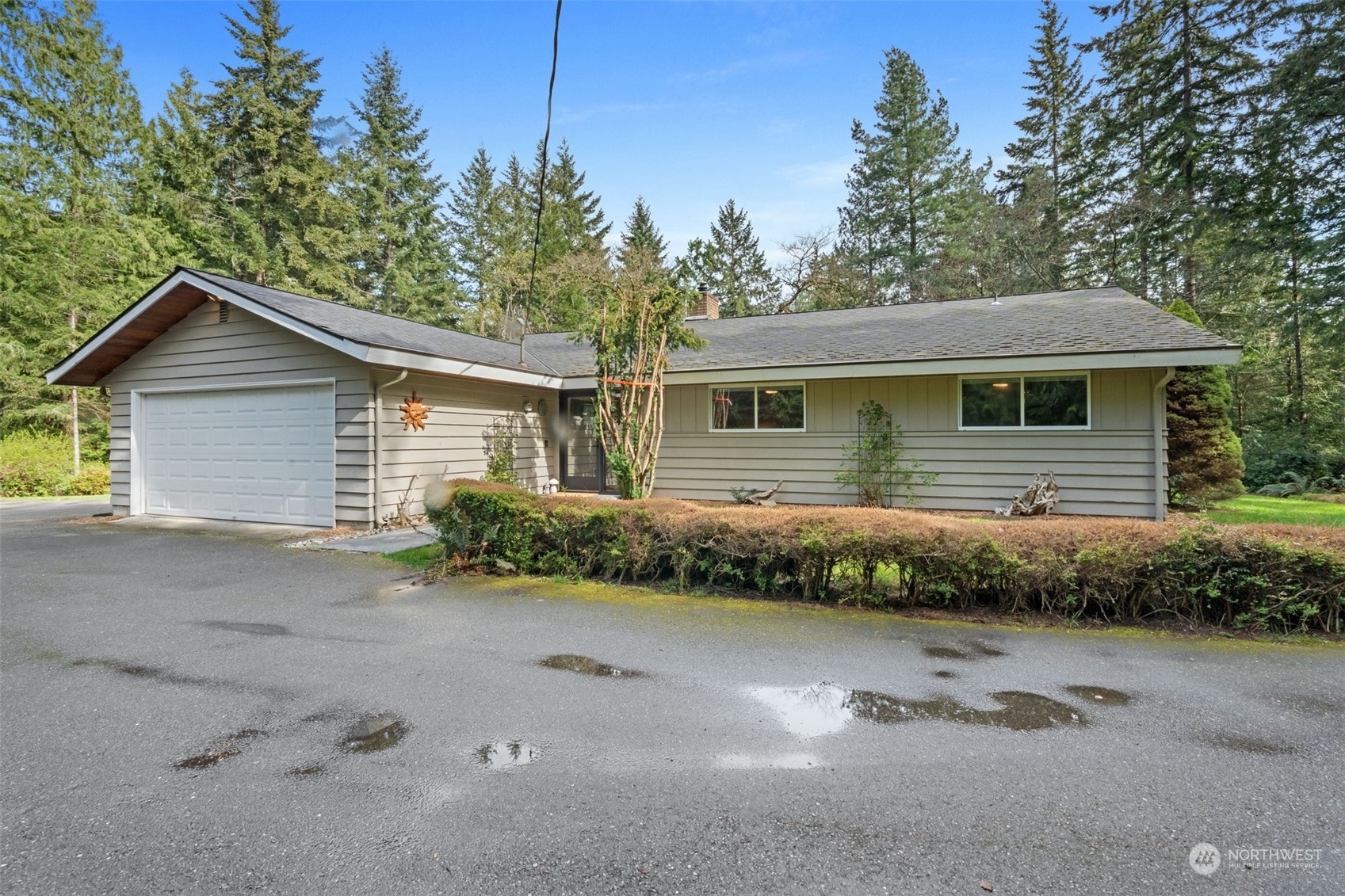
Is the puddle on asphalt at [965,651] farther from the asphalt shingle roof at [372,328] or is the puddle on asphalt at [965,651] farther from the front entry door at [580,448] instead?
the front entry door at [580,448]

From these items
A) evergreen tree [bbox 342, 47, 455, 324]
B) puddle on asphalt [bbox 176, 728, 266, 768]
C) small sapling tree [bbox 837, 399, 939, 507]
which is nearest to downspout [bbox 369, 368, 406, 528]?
puddle on asphalt [bbox 176, 728, 266, 768]

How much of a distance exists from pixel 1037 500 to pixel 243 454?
40.7 ft

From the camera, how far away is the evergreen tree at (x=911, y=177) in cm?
2648

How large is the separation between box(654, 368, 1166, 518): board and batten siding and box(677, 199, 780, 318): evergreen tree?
20.7 meters

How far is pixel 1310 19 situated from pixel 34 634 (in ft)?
81.7

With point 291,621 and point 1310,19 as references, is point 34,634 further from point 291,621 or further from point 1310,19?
point 1310,19

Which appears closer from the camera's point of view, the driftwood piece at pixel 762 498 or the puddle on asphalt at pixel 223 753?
the puddle on asphalt at pixel 223 753

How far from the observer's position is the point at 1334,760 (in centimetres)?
276

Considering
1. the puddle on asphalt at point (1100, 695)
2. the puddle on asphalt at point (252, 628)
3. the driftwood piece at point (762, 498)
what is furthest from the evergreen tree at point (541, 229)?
the puddle on asphalt at point (1100, 695)

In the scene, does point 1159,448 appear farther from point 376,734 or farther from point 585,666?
point 376,734

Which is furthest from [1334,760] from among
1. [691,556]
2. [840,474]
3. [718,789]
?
[840,474]

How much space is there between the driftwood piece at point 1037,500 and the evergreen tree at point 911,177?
729 inches

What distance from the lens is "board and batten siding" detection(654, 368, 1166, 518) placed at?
30.0ft

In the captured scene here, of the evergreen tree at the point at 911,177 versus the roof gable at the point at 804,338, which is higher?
the evergreen tree at the point at 911,177
